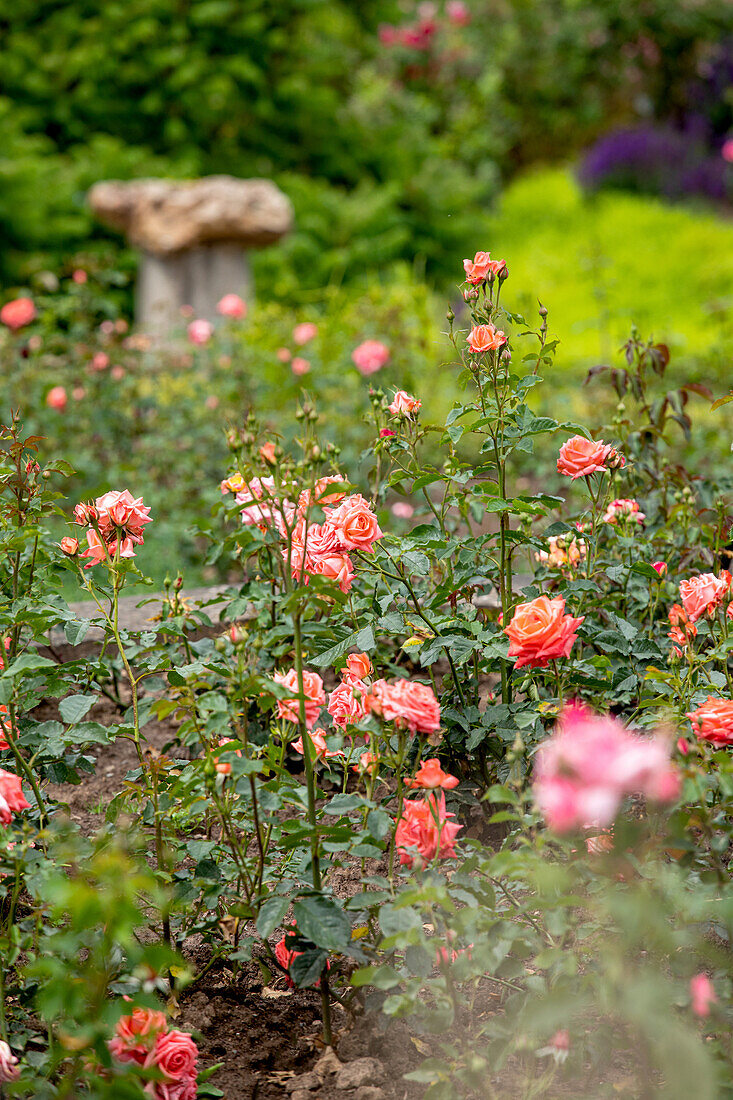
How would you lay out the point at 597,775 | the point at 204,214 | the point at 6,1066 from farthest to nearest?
the point at 204,214 < the point at 6,1066 < the point at 597,775

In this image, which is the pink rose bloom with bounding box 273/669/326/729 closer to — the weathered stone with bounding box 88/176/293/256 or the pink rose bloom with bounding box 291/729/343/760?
the pink rose bloom with bounding box 291/729/343/760

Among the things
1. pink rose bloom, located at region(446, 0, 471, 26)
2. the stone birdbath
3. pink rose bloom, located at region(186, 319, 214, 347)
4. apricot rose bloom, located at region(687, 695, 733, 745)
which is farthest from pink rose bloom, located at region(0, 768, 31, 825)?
pink rose bloom, located at region(446, 0, 471, 26)

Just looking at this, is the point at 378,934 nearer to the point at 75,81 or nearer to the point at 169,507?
the point at 169,507

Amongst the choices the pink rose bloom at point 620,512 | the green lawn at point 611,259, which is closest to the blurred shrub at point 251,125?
the green lawn at point 611,259

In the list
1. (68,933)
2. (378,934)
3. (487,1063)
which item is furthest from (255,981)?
(68,933)

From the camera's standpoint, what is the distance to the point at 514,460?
123 inches

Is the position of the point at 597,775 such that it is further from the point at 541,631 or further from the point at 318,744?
the point at 318,744

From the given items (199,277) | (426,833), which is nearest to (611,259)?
(199,277)

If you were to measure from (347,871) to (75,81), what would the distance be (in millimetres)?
7587

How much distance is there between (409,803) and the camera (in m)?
1.07

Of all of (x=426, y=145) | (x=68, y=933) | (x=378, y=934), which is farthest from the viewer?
(x=426, y=145)

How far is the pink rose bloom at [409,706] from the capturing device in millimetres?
1017

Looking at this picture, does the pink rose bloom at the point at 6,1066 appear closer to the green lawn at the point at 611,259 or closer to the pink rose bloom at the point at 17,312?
the pink rose bloom at the point at 17,312

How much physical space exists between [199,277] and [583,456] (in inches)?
175
